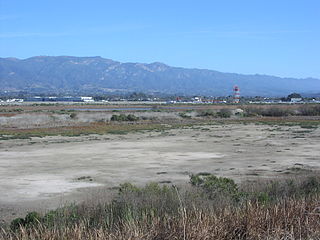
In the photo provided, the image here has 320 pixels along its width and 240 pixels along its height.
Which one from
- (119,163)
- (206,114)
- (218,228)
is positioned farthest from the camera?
(206,114)

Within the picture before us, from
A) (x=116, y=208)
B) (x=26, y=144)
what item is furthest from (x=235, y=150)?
(x=116, y=208)

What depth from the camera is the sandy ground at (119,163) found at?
70.4 feet

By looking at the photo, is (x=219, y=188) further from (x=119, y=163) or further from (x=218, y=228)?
(x=119, y=163)

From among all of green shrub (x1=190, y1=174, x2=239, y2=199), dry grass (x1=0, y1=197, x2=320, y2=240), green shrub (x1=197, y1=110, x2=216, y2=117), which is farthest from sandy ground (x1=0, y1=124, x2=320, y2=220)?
green shrub (x1=197, y1=110, x2=216, y2=117)

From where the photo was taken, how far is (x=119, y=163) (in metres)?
31.0

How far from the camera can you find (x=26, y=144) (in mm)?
44594

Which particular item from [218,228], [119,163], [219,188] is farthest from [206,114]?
[218,228]

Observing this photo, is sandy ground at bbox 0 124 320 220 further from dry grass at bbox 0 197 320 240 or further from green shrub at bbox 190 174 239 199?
dry grass at bbox 0 197 320 240

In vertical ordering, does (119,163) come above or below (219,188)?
below

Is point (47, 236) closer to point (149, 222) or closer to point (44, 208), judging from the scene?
point (149, 222)

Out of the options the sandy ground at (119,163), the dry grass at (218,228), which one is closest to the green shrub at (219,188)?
the sandy ground at (119,163)

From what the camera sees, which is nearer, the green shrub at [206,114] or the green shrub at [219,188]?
the green shrub at [219,188]

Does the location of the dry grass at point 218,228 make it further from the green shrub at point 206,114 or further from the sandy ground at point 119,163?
the green shrub at point 206,114

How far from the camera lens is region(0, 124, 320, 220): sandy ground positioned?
2145 centimetres
